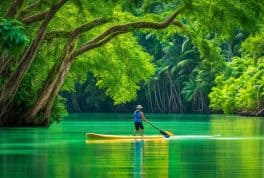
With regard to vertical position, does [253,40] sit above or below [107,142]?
above

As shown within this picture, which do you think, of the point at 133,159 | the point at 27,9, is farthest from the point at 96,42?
the point at 133,159

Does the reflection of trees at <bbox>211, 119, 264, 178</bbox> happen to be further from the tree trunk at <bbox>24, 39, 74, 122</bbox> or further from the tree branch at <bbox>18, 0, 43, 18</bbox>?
the tree trunk at <bbox>24, 39, 74, 122</bbox>

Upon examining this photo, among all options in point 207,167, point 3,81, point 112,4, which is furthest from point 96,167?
point 3,81

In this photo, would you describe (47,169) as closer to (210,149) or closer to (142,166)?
(142,166)

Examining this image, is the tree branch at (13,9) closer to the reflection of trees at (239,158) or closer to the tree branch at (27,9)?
the tree branch at (27,9)

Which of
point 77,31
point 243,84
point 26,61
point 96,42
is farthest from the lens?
point 243,84

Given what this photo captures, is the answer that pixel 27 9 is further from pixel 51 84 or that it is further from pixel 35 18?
pixel 51 84

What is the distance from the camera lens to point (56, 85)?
160ft

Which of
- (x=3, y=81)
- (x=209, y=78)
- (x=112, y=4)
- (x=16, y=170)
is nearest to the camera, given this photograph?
(x=16, y=170)

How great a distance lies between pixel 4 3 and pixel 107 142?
34.4 ft

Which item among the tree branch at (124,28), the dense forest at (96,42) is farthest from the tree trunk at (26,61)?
the tree branch at (124,28)

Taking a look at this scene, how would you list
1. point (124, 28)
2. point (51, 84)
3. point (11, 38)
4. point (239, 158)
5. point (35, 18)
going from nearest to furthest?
point (11, 38), point (239, 158), point (35, 18), point (124, 28), point (51, 84)

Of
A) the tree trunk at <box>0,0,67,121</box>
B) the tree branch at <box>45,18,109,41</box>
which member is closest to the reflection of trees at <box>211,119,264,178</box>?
the tree trunk at <box>0,0,67,121</box>

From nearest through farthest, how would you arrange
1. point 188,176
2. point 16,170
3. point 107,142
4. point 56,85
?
point 188,176 → point 16,170 → point 107,142 → point 56,85
